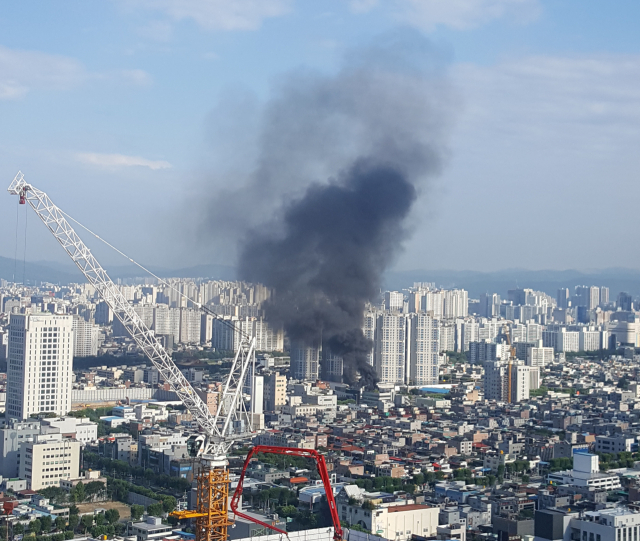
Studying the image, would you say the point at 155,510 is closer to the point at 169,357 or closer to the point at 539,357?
the point at 169,357

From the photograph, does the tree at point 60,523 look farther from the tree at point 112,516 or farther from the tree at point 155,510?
the tree at point 155,510

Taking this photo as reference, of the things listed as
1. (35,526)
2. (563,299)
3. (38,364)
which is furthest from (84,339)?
(563,299)

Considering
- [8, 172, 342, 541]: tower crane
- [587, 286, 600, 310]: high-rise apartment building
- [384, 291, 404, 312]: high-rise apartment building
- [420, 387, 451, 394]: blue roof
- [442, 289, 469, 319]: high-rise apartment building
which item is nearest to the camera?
[8, 172, 342, 541]: tower crane

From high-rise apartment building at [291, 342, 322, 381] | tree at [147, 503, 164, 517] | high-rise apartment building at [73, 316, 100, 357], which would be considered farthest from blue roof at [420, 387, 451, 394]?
tree at [147, 503, 164, 517]

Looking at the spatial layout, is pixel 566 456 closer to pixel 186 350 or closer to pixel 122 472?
pixel 122 472

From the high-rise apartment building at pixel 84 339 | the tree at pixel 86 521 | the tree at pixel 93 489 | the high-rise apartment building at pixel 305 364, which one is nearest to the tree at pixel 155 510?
the tree at pixel 86 521

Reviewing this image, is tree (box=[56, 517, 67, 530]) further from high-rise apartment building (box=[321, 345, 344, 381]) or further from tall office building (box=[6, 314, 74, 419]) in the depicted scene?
high-rise apartment building (box=[321, 345, 344, 381])
